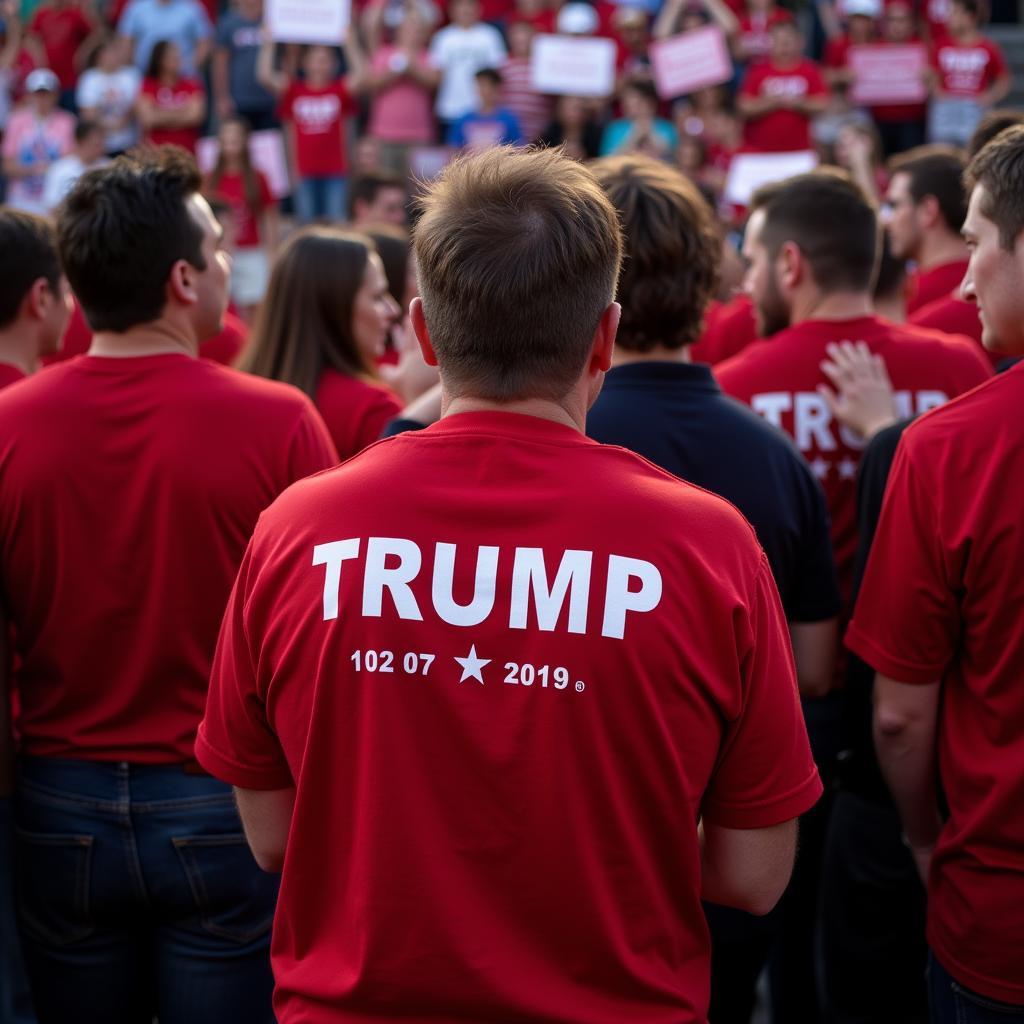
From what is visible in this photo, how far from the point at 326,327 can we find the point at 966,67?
968cm

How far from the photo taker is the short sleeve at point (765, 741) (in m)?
1.68

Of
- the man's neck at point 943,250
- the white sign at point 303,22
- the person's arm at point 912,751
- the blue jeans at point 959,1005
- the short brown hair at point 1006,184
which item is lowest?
the blue jeans at point 959,1005

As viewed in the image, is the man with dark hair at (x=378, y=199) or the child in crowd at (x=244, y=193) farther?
the child in crowd at (x=244, y=193)

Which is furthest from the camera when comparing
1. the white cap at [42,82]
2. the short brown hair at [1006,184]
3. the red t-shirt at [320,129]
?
the white cap at [42,82]

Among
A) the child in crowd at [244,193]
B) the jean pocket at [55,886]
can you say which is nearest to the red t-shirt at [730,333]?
the jean pocket at [55,886]

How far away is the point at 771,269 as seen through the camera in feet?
11.9

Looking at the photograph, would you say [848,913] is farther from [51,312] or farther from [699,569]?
[51,312]

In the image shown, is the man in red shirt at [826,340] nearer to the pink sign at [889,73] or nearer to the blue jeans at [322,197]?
the blue jeans at [322,197]

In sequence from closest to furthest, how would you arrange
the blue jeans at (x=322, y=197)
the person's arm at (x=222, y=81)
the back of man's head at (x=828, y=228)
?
the back of man's head at (x=828, y=228) → the blue jeans at (x=322, y=197) → the person's arm at (x=222, y=81)

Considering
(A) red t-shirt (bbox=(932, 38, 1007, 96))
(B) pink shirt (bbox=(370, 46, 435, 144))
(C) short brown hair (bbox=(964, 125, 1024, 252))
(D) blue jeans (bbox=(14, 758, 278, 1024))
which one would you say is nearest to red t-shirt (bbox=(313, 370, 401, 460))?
(D) blue jeans (bbox=(14, 758, 278, 1024))

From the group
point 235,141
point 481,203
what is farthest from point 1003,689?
point 235,141

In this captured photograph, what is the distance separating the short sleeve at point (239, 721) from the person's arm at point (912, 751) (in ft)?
3.71

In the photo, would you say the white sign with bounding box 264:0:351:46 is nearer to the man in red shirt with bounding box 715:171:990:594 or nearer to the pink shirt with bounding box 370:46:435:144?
the pink shirt with bounding box 370:46:435:144

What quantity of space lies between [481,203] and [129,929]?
162 cm
